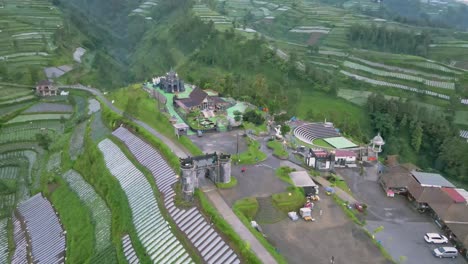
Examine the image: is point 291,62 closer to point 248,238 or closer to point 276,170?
point 276,170

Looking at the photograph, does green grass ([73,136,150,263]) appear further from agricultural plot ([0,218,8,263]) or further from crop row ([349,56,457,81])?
crop row ([349,56,457,81])

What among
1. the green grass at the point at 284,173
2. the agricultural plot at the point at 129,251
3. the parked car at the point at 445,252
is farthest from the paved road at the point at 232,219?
the parked car at the point at 445,252

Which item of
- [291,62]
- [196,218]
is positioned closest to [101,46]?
[291,62]

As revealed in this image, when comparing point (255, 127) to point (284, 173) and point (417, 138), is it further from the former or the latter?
point (417, 138)

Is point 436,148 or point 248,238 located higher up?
point 248,238

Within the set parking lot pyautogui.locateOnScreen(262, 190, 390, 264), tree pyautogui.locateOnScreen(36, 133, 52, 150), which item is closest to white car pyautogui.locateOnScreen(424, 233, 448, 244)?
parking lot pyautogui.locateOnScreen(262, 190, 390, 264)
